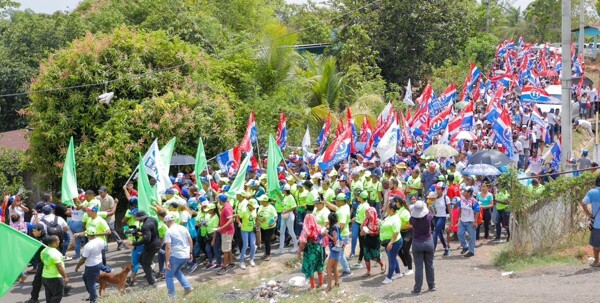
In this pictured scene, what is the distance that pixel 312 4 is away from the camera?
44.9m

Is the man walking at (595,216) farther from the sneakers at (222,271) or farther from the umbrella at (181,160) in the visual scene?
the umbrella at (181,160)

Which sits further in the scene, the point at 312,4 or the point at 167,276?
the point at 312,4

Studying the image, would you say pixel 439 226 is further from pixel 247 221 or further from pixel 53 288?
pixel 53 288

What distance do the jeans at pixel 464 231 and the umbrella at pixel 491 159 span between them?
9.26 feet

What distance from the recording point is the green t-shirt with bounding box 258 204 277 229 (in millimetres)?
14453

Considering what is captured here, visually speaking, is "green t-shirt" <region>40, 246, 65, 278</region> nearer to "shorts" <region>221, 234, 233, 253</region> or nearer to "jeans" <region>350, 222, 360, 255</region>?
"shorts" <region>221, 234, 233, 253</region>

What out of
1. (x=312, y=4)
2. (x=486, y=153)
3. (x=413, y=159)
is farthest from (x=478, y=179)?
(x=312, y=4)

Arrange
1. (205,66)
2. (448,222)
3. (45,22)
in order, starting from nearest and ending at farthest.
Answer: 1. (448,222)
2. (205,66)
3. (45,22)

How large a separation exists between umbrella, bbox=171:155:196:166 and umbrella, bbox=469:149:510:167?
757 centimetres

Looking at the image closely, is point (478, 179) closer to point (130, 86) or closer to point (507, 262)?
point (507, 262)

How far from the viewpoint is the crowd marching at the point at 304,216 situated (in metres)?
11.8

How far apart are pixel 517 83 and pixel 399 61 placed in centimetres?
867

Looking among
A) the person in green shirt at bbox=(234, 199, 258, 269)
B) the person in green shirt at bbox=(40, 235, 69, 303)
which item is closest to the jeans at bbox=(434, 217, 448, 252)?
the person in green shirt at bbox=(234, 199, 258, 269)

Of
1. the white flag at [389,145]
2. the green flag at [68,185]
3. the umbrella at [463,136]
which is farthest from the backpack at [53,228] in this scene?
the umbrella at [463,136]
